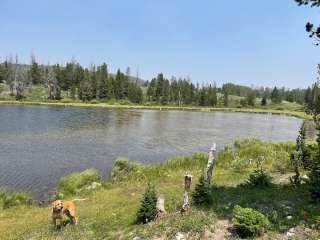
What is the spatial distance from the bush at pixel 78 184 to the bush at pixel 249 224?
1471cm

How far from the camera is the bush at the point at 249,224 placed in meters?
11.4

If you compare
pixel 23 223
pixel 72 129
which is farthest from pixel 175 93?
pixel 23 223

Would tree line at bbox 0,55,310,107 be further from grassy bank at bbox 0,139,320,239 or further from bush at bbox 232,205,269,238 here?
bush at bbox 232,205,269,238

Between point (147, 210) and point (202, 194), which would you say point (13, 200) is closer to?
point (147, 210)

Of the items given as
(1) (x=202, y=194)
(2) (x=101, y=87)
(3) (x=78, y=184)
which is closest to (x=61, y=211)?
(1) (x=202, y=194)

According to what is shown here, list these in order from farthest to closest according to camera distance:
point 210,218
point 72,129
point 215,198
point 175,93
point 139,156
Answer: point 175,93, point 72,129, point 139,156, point 215,198, point 210,218

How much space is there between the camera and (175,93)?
177875 millimetres

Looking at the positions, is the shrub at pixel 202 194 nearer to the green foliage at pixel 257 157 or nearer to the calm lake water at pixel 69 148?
the green foliage at pixel 257 157

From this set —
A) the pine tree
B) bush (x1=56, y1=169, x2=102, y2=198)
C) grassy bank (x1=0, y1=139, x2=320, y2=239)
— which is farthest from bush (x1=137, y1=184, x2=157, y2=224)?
the pine tree

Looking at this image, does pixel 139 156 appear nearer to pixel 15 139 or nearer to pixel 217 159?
pixel 217 159

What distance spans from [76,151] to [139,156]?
7714 millimetres

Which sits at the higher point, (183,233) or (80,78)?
(80,78)

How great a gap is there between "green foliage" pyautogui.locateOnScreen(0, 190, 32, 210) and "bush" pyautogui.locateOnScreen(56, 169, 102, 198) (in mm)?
1987

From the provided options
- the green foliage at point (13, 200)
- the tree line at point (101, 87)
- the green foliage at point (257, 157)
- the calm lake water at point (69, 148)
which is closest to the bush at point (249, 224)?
the green foliage at point (257, 157)
